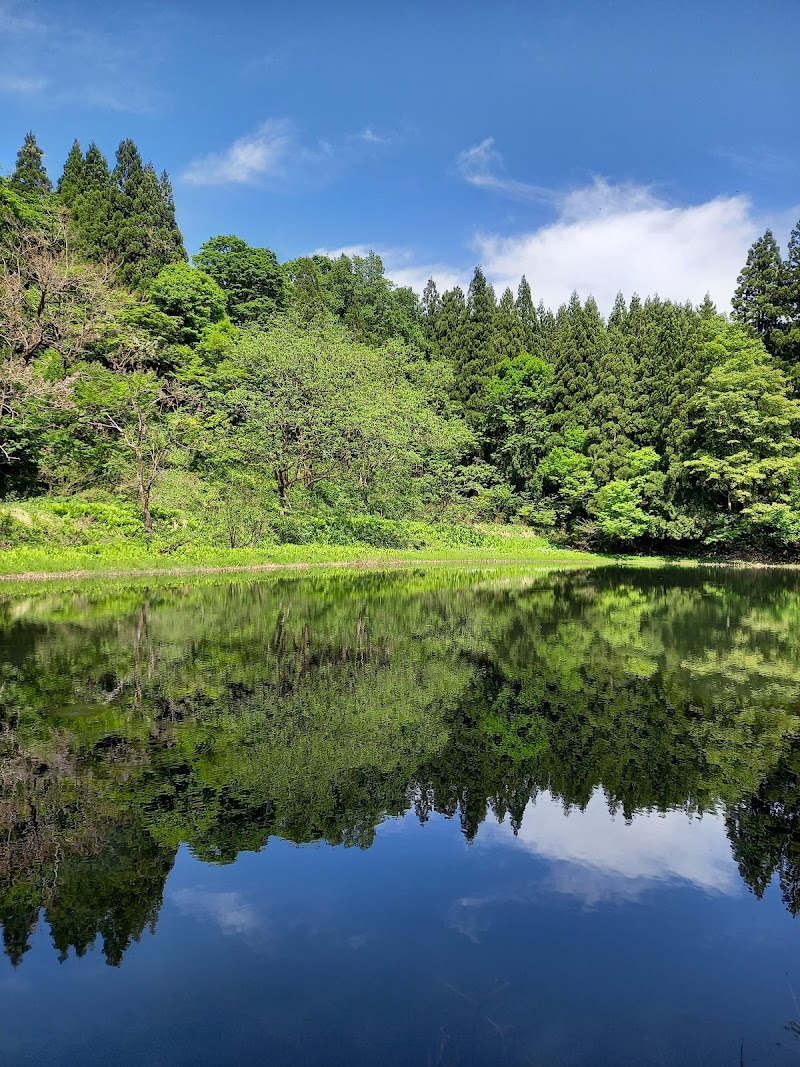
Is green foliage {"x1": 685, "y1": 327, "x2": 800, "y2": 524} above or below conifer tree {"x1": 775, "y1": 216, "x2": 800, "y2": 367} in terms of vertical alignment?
below

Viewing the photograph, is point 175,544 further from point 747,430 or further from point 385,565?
point 747,430

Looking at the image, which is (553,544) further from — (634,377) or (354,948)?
(354,948)

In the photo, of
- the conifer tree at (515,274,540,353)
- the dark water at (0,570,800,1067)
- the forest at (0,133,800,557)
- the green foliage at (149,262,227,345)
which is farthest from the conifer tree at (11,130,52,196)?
the dark water at (0,570,800,1067)

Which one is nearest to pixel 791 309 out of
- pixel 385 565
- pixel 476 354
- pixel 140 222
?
pixel 476 354

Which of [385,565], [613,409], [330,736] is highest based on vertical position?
[613,409]

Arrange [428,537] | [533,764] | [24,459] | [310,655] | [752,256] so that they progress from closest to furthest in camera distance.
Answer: [533,764] < [310,655] < [24,459] < [428,537] < [752,256]

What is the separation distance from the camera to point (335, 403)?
109 feet

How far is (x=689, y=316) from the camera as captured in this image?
46.9m

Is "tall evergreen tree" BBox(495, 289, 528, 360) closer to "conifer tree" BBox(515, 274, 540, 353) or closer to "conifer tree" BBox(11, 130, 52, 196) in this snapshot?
"conifer tree" BBox(515, 274, 540, 353)

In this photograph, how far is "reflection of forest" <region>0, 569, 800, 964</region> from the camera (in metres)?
4.79

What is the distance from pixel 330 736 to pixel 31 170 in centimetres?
5026

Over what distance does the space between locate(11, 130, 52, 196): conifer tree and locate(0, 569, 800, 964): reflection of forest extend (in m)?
39.7

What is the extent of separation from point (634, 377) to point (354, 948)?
156ft

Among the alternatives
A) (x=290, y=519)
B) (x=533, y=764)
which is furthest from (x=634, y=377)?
(x=533, y=764)
